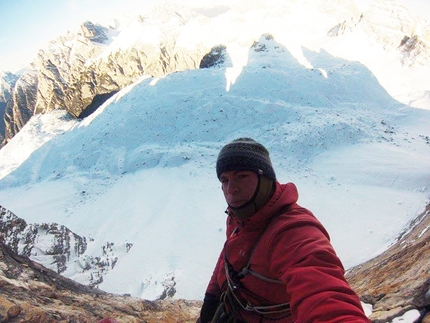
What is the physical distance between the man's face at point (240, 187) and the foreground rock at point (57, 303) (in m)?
2.73

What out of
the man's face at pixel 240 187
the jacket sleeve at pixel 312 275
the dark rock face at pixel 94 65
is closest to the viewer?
the jacket sleeve at pixel 312 275

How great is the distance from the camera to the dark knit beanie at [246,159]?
2.25 meters

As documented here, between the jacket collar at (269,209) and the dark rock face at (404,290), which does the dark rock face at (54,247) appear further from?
the jacket collar at (269,209)

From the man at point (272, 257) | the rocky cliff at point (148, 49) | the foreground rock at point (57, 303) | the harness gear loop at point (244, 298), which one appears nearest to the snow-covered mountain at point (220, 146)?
the rocky cliff at point (148, 49)

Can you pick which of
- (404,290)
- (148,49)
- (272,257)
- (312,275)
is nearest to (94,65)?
(148,49)

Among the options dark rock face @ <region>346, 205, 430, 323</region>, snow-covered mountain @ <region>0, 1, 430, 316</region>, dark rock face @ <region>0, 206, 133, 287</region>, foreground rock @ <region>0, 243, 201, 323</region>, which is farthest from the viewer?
snow-covered mountain @ <region>0, 1, 430, 316</region>

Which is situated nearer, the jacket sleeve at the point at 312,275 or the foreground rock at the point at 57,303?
the jacket sleeve at the point at 312,275

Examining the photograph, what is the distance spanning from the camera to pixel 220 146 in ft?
69.4

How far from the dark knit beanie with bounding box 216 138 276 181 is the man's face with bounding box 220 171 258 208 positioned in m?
0.05

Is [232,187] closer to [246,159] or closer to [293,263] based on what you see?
[246,159]

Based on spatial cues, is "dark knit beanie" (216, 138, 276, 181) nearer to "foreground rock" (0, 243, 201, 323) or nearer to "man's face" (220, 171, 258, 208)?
"man's face" (220, 171, 258, 208)

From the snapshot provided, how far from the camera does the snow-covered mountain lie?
11908mm

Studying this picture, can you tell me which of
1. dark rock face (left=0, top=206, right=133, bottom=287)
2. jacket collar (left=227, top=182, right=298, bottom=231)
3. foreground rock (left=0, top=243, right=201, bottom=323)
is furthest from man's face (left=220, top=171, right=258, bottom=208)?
dark rock face (left=0, top=206, right=133, bottom=287)

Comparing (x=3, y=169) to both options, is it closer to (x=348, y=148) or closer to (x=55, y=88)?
(x=55, y=88)
